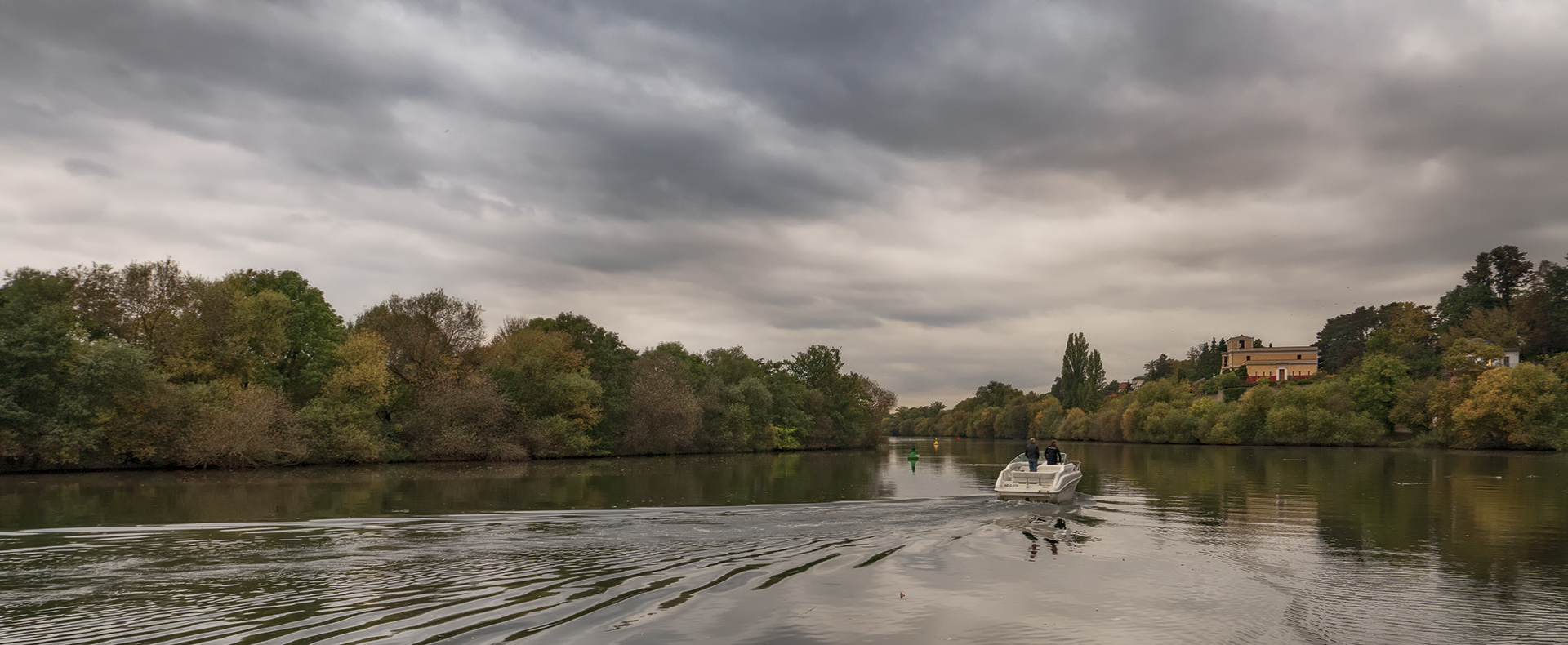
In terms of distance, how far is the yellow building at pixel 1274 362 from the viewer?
164m

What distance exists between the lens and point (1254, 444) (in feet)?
347

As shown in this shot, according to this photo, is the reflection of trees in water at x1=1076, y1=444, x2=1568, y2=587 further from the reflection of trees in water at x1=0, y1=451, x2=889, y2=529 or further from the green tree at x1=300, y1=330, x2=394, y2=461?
the green tree at x1=300, y1=330, x2=394, y2=461

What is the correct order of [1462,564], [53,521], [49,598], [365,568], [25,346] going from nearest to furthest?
[49,598] → [365,568] → [1462,564] → [53,521] → [25,346]

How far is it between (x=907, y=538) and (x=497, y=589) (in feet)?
31.6

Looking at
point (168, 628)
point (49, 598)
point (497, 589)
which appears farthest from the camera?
point (497, 589)

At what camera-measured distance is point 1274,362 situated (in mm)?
170250

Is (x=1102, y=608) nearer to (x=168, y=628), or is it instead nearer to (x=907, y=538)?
(x=907, y=538)

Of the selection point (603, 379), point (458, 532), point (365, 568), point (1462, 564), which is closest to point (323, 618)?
point (365, 568)

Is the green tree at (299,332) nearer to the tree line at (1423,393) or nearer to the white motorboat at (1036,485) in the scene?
the white motorboat at (1036,485)

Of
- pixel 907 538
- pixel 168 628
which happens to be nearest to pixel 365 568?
pixel 168 628

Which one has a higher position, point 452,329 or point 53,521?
point 452,329

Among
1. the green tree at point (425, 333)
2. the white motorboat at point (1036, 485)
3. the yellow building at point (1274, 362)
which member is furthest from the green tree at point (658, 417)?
the yellow building at point (1274, 362)

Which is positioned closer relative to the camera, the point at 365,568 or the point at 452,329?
the point at 365,568

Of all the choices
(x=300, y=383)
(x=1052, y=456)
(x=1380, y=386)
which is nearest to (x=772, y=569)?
(x=1052, y=456)
